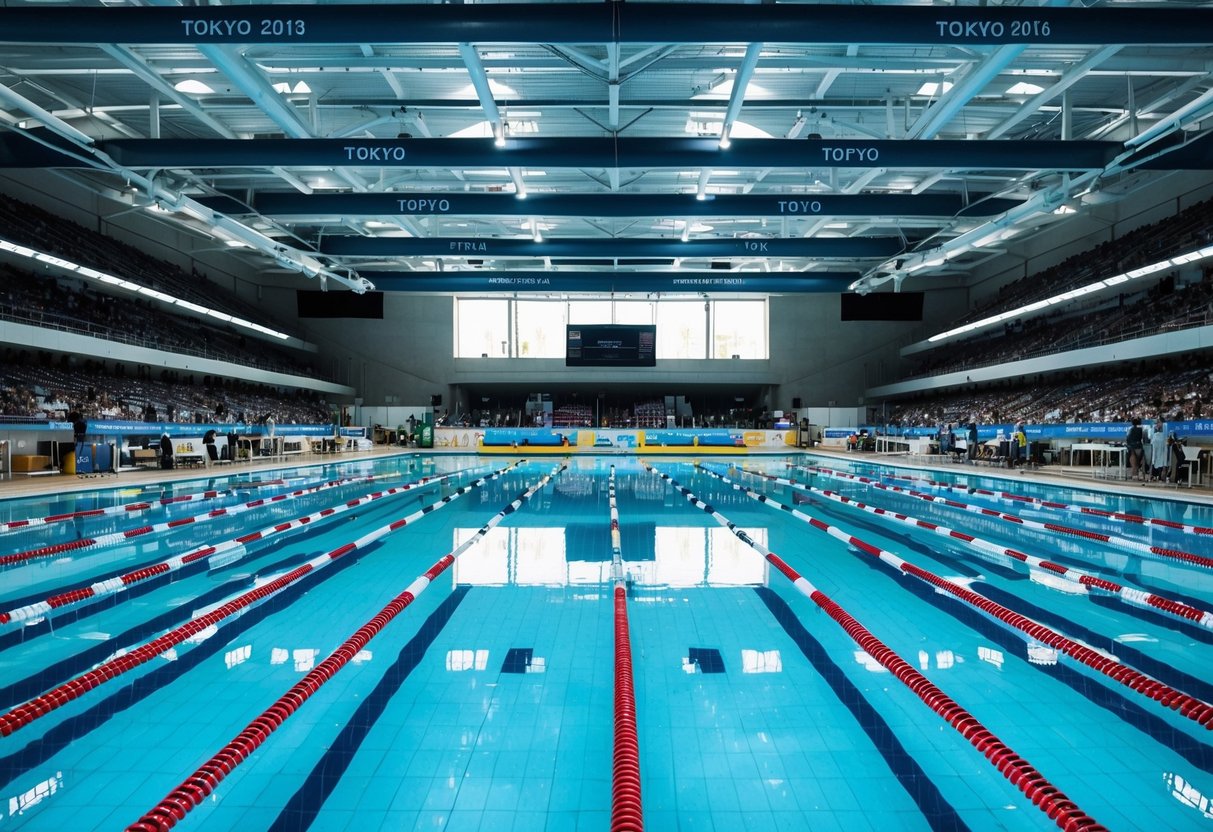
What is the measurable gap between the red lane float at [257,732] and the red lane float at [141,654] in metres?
0.93

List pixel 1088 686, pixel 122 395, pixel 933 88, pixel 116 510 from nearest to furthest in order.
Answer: pixel 1088 686 < pixel 116 510 < pixel 933 88 < pixel 122 395

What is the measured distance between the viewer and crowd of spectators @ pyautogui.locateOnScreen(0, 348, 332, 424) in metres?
15.6

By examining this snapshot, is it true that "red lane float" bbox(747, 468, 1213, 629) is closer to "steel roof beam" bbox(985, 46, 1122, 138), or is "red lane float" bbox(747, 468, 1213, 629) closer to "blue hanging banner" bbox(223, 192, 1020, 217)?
"steel roof beam" bbox(985, 46, 1122, 138)

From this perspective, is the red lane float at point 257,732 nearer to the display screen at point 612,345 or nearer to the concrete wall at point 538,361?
the display screen at point 612,345

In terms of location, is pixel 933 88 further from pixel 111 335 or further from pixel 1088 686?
pixel 111 335

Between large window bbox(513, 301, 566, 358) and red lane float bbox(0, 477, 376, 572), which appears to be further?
large window bbox(513, 301, 566, 358)

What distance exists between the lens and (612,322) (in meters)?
32.2

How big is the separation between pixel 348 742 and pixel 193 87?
11.8 meters

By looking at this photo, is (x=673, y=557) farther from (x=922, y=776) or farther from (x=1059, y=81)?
(x=1059, y=81)

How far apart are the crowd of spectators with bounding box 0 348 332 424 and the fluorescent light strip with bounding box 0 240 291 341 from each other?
2.36m

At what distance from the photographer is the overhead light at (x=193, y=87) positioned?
1066cm

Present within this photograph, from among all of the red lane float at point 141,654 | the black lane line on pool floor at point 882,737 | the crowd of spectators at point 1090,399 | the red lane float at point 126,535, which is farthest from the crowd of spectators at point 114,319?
the crowd of spectators at point 1090,399

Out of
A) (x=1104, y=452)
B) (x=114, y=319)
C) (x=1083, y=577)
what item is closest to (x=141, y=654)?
(x=1083, y=577)

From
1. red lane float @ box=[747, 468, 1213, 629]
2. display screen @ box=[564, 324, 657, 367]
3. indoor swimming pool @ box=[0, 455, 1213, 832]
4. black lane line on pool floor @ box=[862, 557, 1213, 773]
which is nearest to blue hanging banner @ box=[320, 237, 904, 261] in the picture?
red lane float @ box=[747, 468, 1213, 629]
